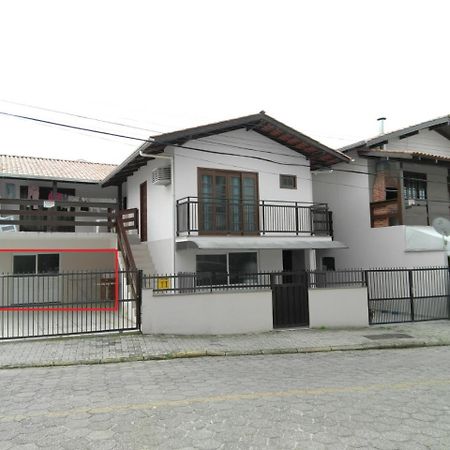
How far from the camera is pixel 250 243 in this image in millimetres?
13727

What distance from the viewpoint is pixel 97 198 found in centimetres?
2116

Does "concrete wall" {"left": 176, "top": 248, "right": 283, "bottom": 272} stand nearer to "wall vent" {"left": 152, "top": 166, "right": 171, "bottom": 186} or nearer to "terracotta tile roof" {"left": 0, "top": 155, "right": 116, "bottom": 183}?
"wall vent" {"left": 152, "top": 166, "right": 171, "bottom": 186}

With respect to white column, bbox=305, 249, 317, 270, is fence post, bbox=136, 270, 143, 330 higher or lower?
lower

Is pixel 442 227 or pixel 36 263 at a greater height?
pixel 442 227

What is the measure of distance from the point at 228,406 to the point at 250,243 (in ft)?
28.0

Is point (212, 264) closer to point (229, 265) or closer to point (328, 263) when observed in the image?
point (229, 265)

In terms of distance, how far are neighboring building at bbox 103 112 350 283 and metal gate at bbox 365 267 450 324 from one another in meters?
2.15

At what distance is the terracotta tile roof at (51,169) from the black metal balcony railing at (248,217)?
20.8ft

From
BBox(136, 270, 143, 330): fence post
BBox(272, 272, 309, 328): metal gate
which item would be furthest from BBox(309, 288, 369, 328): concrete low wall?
BBox(136, 270, 143, 330): fence post

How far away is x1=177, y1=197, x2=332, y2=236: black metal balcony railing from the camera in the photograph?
44.6 ft

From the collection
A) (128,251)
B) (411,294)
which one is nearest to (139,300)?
(128,251)

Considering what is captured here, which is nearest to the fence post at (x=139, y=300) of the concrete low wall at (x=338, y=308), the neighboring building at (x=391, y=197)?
Result: the concrete low wall at (x=338, y=308)

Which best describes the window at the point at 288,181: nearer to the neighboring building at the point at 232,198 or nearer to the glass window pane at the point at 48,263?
the neighboring building at the point at 232,198

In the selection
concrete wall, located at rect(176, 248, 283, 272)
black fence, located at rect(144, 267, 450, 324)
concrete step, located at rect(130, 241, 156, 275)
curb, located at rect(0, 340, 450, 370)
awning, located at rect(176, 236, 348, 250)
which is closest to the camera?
curb, located at rect(0, 340, 450, 370)
